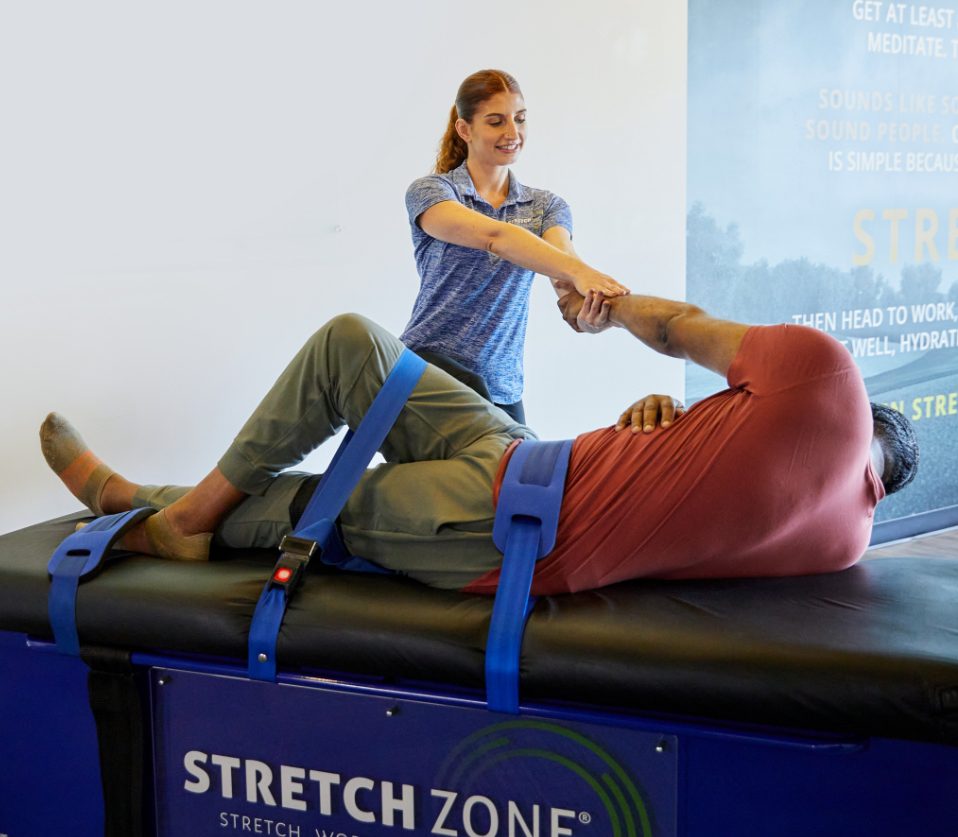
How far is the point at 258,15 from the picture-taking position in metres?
2.38

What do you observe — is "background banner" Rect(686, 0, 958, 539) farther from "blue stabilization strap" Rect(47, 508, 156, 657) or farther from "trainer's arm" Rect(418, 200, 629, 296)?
"blue stabilization strap" Rect(47, 508, 156, 657)

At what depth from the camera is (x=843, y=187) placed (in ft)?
11.4

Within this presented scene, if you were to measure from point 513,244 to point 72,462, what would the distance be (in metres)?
0.86

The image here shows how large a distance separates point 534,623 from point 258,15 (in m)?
1.59

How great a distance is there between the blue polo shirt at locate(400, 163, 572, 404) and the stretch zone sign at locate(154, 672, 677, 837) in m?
0.86

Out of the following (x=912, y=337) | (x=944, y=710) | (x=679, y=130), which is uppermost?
(x=679, y=130)

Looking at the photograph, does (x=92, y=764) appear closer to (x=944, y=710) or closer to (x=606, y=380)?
(x=944, y=710)

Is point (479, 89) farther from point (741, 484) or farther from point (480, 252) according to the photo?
point (741, 484)

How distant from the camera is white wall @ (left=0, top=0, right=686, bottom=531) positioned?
2121 millimetres

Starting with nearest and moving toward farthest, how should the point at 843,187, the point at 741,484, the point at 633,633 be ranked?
the point at 633,633, the point at 741,484, the point at 843,187

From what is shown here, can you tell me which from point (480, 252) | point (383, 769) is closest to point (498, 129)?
point (480, 252)

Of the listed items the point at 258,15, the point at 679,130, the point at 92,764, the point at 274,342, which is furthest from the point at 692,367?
the point at 92,764

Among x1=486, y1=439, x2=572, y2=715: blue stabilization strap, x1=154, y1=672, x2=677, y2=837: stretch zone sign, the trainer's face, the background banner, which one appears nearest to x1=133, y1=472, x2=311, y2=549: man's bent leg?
x1=154, y1=672, x2=677, y2=837: stretch zone sign

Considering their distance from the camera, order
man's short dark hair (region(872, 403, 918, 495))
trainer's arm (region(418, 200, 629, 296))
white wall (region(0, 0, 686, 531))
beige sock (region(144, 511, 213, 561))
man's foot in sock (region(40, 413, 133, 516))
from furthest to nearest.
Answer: white wall (region(0, 0, 686, 531)) → man's foot in sock (region(40, 413, 133, 516)) → trainer's arm (region(418, 200, 629, 296)) → beige sock (region(144, 511, 213, 561)) → man's short dark hair (region(872, 403, 918, 495))
